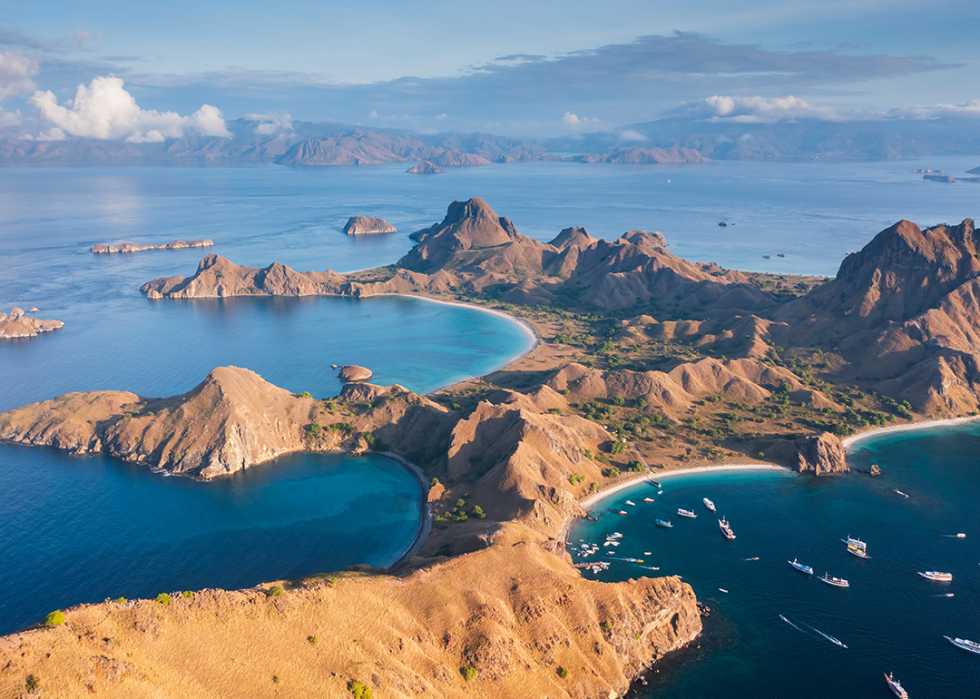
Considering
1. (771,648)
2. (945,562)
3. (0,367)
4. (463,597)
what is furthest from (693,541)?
(0,367)

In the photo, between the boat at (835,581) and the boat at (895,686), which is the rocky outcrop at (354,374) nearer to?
the boat at (835,581)

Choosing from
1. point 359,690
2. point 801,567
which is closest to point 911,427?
point 801,567

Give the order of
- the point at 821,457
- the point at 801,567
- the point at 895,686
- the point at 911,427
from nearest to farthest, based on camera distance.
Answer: the point at 895,686 < the point at 801,567 < the point at 821,457 < the point at 911,427

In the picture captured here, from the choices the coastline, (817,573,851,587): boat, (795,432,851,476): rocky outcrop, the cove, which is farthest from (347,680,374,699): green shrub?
the coastline

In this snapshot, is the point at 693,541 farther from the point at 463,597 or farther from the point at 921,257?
the point at 921,257

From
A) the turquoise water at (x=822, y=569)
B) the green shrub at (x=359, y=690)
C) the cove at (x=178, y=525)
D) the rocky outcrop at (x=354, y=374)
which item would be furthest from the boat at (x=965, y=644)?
the rocky outcrop at (x=354, y=374)

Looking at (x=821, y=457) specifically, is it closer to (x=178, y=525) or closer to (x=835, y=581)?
(x=835, y=581)
